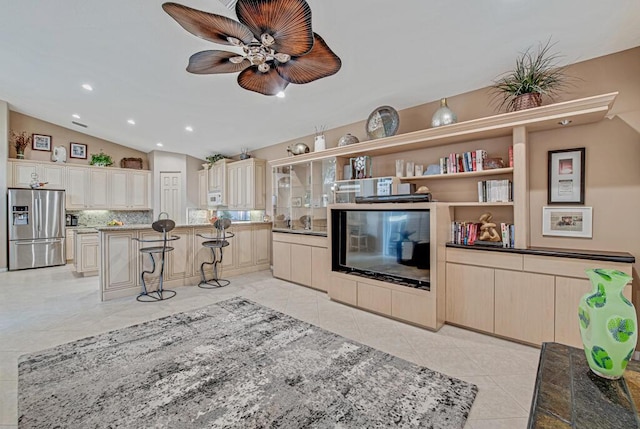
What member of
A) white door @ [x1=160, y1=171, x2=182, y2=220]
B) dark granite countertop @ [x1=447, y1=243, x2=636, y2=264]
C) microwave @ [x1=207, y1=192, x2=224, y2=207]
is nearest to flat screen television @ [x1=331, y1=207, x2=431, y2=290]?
dark granite countertop @ [x1=447, y1=243, x2=636, y2=264]

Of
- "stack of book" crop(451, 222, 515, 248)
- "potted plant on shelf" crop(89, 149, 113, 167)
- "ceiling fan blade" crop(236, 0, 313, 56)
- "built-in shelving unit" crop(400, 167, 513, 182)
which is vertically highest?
"potted plant on shelf" crop(89, 149, 113, 167)

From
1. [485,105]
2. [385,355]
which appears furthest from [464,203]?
[385,355]

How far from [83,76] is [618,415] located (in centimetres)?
608

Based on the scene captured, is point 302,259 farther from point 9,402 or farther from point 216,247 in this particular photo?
point 9,402

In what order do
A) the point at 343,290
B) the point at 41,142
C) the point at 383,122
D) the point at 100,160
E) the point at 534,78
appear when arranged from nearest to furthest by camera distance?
the point at 534,78
the point at 383,122
the point at 343,290
the point at 41,142
the point at 100,160

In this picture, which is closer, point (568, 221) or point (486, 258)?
point (568, 221)

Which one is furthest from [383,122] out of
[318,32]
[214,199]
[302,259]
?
[214,199]

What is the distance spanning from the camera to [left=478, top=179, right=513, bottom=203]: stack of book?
2908mm

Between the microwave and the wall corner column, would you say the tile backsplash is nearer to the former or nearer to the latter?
the microwave

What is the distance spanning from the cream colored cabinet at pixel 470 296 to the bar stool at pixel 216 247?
3.50 meters

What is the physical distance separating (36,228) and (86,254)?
1621 mm

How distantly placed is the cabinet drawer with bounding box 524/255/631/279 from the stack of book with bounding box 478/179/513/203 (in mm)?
634

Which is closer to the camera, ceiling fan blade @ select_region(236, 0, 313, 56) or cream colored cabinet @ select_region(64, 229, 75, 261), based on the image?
ceiling fan blade @ select_region(236, 0, 313, 56)

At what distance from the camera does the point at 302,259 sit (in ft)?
15.7
